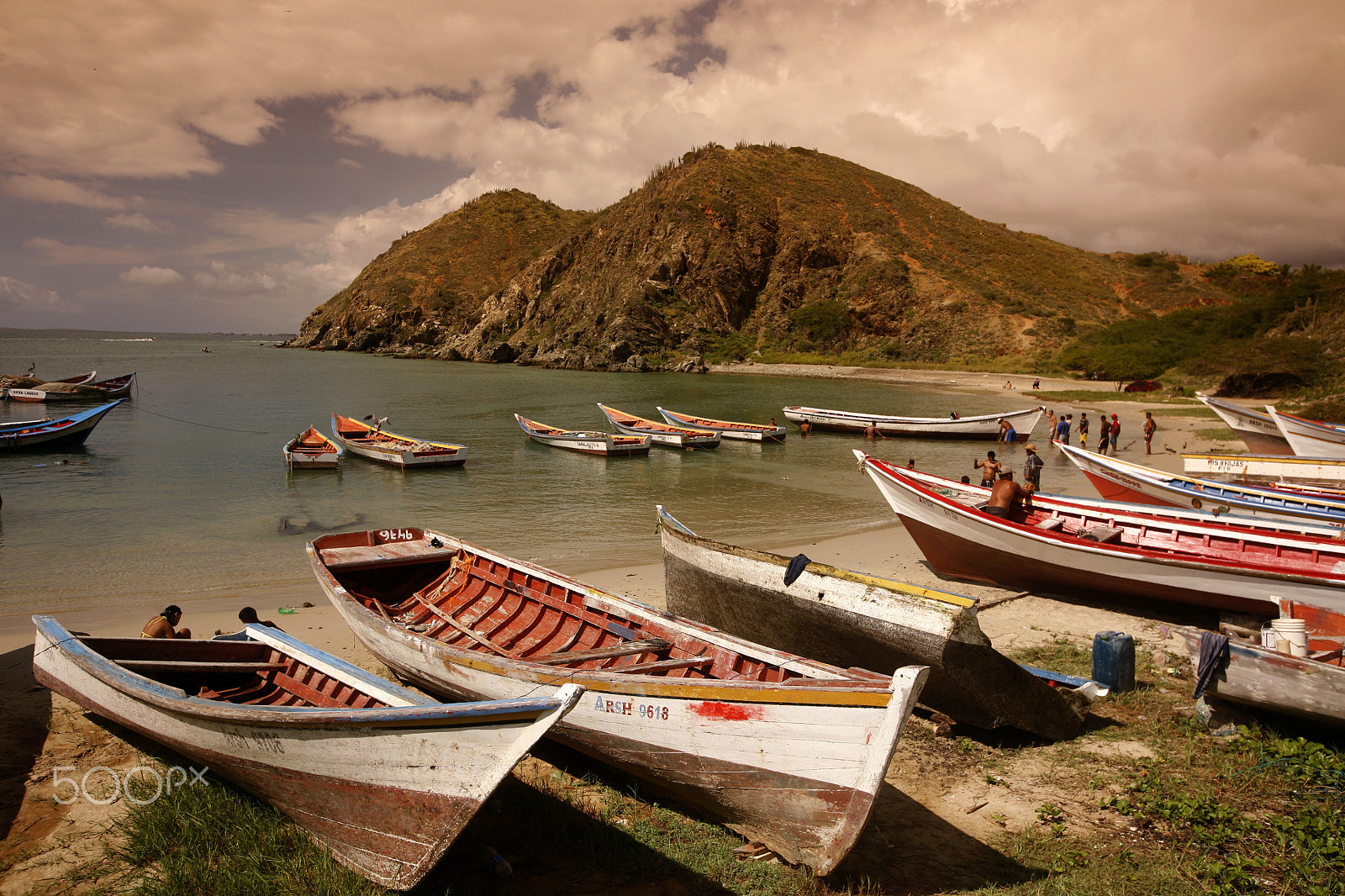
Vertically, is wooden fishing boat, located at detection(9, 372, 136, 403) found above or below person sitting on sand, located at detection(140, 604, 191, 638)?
above

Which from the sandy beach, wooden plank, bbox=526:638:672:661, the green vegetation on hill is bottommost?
the sandy beach

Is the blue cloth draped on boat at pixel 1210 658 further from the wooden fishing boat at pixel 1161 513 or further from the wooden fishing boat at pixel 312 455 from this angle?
the wooden fishing boat at pixel 312 455

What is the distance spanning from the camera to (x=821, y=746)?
4.61 metres

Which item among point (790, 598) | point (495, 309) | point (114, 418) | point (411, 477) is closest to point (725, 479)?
point (411, 477)

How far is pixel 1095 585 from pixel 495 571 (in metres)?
8.33

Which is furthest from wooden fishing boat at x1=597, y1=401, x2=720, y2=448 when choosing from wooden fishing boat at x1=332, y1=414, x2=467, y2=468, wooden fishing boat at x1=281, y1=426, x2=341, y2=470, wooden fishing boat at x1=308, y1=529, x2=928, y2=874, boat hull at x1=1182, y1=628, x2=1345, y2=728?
boat hull at x1=1182, y1=628, x2=1345, y2=728

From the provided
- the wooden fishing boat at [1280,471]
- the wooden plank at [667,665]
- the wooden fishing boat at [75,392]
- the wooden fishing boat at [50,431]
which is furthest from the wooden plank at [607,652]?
the wooden fishing boat at [75,392]

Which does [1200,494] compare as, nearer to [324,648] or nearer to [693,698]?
[693,698]

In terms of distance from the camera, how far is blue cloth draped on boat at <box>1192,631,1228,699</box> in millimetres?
6016

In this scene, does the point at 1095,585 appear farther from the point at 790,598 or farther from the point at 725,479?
the point at 725,479

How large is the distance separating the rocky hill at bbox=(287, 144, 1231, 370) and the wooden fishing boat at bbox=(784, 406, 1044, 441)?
4005cm

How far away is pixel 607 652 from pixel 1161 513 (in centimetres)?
943

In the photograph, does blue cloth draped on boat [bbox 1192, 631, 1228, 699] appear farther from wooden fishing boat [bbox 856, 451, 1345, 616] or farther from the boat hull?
wooden fishing boat [bbox 856, 451, 1345, 616]

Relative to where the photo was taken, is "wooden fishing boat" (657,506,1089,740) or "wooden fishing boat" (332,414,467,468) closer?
"wooden fishing boat" (657,506,1089,740)
